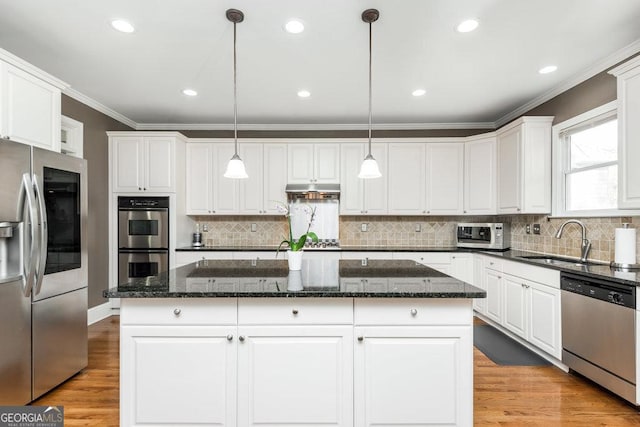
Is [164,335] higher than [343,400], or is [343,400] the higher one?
[164,335]

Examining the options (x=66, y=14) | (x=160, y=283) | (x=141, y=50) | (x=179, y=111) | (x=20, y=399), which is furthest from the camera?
(x=179, y=111)

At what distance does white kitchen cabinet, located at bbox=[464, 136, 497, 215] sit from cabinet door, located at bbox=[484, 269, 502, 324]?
3.09 feet

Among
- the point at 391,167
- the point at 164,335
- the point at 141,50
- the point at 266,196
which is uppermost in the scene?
the point at 141,50

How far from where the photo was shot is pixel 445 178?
469 centimetres

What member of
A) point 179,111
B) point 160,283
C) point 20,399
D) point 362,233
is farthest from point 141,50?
point 362,233

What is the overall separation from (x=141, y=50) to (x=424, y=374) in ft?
10.5

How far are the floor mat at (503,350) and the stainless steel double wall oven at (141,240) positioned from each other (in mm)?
3853

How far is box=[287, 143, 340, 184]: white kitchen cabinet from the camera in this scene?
475cm

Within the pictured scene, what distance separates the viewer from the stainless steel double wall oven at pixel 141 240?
14.1ft

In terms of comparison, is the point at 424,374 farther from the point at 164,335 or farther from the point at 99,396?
the point at 99,396

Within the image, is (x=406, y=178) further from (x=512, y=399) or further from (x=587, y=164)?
(x=512, y=399)

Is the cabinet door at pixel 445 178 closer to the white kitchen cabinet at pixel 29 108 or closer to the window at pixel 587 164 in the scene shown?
the window at pixel 587 164

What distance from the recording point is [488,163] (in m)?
4.42

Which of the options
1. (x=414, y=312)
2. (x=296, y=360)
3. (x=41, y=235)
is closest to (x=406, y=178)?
(x=414, y=312)
